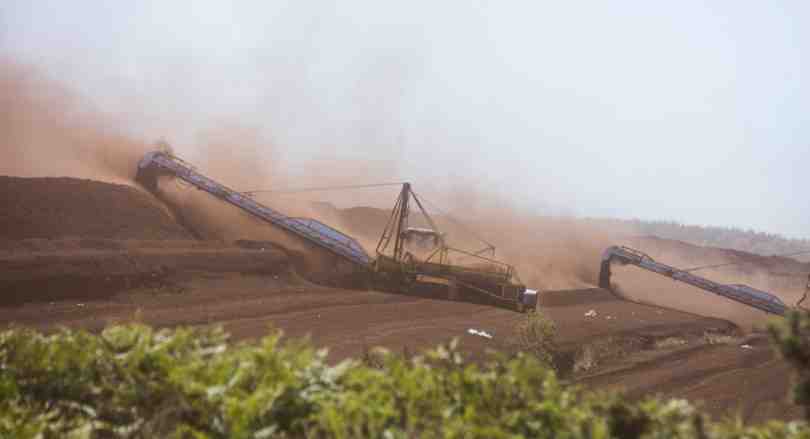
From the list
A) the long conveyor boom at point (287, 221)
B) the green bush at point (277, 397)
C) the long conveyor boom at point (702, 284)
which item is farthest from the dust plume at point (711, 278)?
the green bush at point (277, 397)

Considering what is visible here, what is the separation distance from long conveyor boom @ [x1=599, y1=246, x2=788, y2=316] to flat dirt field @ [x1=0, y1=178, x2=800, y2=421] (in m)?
2.21

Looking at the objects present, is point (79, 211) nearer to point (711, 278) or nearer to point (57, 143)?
point (57, 143)

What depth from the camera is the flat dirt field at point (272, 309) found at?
21.1m

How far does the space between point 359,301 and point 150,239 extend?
10258 mm

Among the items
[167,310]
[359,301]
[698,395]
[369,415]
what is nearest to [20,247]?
[167,310]

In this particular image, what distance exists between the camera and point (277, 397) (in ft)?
15.4

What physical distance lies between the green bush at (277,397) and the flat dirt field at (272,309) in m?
11.6

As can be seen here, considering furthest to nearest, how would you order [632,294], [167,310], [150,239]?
[632,294]
[150,239]
[167,310]

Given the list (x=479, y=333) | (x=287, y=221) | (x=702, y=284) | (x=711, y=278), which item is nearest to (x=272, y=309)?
(x=479, y=333)

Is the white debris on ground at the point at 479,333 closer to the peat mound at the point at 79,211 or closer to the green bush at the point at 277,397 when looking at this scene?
the peat mound at the point at 79,211

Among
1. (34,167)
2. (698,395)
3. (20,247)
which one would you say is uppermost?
(34,167)

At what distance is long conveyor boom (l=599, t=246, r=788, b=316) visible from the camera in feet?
129

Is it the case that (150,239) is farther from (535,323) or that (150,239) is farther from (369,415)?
(369,415)

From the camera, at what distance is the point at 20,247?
25938mm
